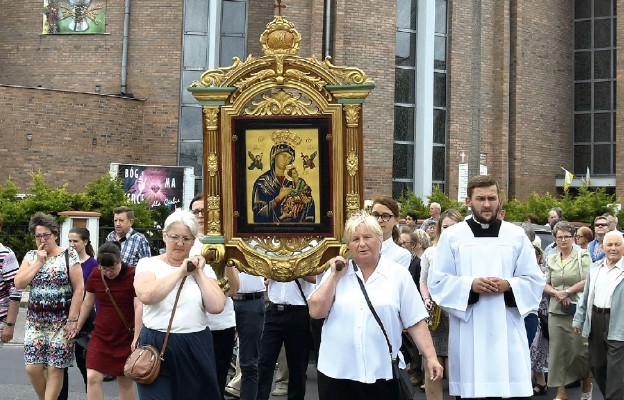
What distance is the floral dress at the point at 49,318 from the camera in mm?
9266

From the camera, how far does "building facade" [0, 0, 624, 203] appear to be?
1072 inches

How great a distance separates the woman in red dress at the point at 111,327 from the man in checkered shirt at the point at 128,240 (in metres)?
3.02

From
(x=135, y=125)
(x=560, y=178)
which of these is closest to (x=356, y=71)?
(x=135, y=125)

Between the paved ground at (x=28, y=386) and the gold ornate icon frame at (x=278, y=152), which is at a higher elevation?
the gold ornate icon frame at (x=278, y=152)

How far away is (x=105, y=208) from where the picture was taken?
21.8 m

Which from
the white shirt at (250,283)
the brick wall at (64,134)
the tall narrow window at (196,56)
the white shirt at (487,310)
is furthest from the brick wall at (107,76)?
the white shirt at (487,310)

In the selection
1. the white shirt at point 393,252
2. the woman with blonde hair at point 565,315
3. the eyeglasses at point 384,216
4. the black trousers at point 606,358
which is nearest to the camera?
the eyeglasses at point 384,216

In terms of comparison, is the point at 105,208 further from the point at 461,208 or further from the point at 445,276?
the point at 445,276

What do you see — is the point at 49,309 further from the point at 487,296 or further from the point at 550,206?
the point at 550,206

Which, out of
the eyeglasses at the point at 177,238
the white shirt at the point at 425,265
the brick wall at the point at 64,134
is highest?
the brick wall at the point at 64,134

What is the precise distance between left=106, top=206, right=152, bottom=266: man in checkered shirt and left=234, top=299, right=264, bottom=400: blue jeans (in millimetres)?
2883

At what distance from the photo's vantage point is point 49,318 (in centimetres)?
931

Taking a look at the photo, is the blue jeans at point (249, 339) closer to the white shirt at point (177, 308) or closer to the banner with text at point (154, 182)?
the white shirt at point (177, 308)

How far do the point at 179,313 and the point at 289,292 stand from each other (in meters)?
2.18
